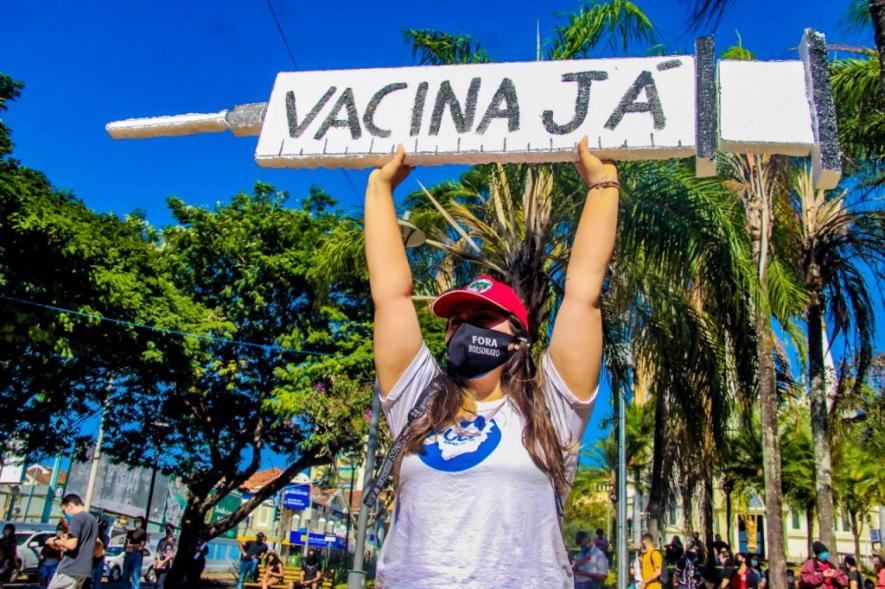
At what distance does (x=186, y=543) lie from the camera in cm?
1788

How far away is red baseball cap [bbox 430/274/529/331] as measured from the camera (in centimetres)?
200

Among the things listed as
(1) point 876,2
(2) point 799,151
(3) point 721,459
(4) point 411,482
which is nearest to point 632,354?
(3) point 721,459

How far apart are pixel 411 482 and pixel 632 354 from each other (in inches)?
369

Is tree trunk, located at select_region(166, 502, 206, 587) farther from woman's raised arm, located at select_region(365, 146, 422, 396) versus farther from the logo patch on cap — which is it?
the logo patch on cap

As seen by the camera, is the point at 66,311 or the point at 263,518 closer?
the point at 66,311

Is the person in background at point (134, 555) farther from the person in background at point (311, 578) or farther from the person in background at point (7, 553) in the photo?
the person in background at point (311, 578)

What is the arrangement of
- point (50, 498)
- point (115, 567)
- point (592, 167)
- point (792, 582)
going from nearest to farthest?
point (592, 167)
point (115, 567)
point (792, 582)
point (50, 498)

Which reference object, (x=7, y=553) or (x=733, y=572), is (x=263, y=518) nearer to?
(x=7, y=553)

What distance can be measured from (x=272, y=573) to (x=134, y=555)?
11.9ft

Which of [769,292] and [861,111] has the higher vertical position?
[861,111]

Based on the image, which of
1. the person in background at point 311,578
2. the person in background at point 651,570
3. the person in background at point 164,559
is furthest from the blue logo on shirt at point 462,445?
the person in background at point 311,578

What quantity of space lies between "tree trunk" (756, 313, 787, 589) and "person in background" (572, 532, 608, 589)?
2.90 meters

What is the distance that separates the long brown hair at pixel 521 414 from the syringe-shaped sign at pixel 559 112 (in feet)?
2.23

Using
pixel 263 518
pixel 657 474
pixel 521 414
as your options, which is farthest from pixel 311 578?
pixel 263 518
